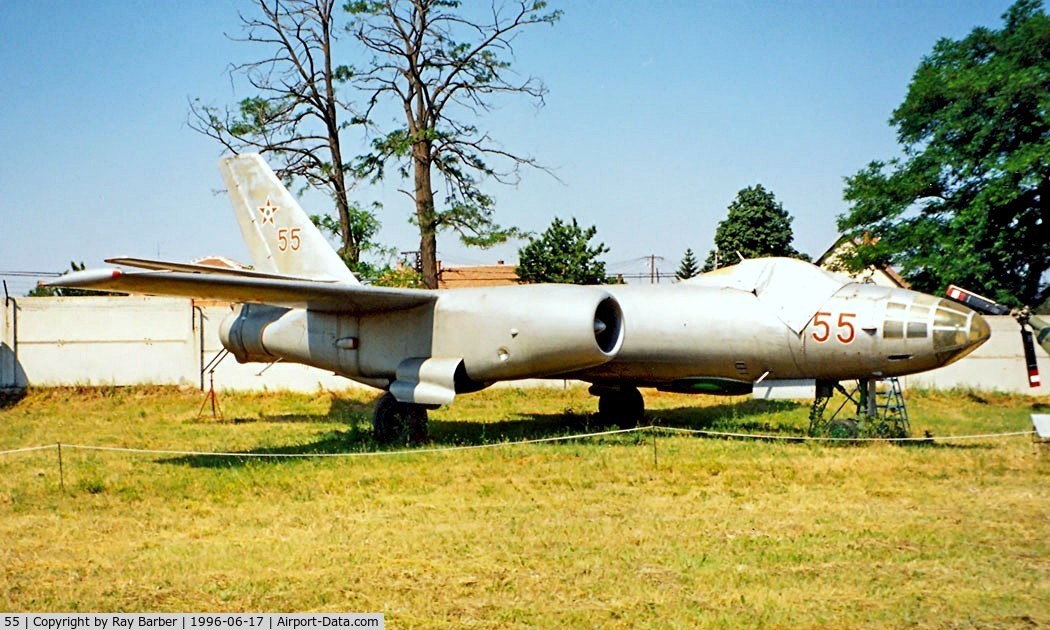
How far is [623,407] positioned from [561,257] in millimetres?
17673

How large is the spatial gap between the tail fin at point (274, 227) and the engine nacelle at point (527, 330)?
329cm

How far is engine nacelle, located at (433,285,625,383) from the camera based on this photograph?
35.9 ft

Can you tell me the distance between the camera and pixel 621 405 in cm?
1450

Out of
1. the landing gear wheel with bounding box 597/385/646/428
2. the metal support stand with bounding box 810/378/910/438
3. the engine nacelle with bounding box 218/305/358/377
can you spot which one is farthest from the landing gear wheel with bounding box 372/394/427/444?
the metal support stand with bounding box 810/378/910/438

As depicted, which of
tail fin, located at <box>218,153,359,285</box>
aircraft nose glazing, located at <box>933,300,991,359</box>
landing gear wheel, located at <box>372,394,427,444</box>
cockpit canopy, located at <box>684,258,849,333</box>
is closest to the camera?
aircraft nose glazing, located at <box>933,300,991,359</box>

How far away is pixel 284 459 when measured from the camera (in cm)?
1116

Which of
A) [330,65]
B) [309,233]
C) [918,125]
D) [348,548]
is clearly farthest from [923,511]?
[330,65]

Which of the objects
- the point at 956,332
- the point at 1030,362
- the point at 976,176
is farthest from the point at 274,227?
the point at 976,176

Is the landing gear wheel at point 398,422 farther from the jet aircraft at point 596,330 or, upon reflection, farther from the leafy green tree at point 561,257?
the leafy green tree at point 561,257

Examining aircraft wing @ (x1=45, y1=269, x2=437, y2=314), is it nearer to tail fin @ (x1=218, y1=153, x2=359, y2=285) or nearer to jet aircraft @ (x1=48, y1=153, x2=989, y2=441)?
jet aircraft @ (x1=48, y1=153, x2=989, y2=441)

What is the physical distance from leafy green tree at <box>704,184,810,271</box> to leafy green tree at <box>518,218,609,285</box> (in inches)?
278

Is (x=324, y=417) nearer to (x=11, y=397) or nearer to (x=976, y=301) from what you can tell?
(x=11, y=397)

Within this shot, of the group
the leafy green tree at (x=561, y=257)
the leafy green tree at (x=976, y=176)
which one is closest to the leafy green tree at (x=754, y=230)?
the leafy green tree at (x=561, y=257)

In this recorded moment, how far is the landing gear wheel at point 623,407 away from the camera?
47.4ft
